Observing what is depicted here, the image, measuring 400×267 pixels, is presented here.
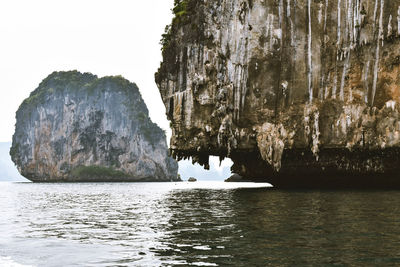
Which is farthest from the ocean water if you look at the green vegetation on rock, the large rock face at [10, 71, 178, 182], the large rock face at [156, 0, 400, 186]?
the large rock face at [10, 71, 178, 182]

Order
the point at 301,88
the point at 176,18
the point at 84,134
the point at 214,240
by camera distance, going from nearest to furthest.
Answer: the point at 214,240, the point at 301,88, the point at 176,18, the point at 84,134

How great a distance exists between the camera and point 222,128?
38.2 metres

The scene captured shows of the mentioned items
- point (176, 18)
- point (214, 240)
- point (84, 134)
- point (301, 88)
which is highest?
point (176, 18)

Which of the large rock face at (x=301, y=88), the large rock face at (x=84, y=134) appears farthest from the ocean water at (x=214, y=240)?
the large rock face at (x=84, y=134)

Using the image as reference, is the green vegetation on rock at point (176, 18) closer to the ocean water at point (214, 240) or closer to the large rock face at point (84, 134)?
the ocean water at point (214, 240)

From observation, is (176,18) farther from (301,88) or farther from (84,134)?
(84,134)

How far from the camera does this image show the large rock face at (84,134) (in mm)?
169125

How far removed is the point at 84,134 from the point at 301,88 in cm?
14689

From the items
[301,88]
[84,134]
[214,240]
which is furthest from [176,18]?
[84,134]

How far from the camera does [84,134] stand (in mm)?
172750

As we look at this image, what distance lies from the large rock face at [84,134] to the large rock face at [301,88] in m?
135

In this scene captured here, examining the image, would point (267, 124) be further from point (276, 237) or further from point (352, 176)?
point (276, 237)

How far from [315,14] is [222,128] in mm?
12481

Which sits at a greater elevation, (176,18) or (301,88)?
(176,18)
